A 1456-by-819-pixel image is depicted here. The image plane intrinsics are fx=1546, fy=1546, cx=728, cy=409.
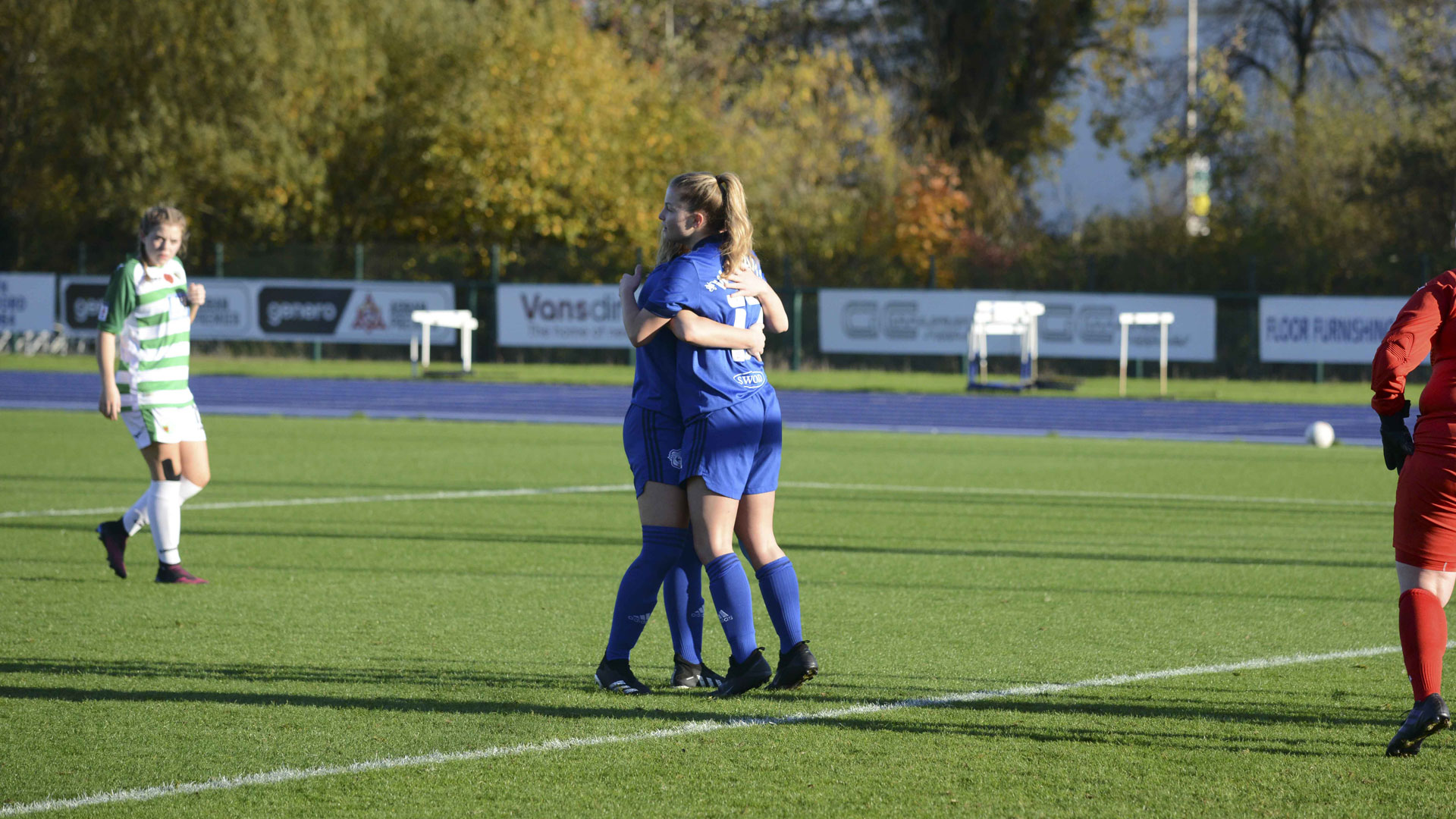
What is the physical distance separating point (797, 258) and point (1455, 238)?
13554 mm

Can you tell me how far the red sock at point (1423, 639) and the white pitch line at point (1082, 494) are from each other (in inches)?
287

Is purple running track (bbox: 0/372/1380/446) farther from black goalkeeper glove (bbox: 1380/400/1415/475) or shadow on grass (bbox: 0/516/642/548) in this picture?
black goalkeeper glove (bbox: 1380/400/1415/475)

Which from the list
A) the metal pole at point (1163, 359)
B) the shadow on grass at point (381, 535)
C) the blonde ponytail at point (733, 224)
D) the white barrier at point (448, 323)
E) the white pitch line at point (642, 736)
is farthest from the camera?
the white barrier at point (448, 323)

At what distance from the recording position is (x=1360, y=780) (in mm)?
4316

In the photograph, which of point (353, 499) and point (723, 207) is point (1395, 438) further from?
point (353, 499)

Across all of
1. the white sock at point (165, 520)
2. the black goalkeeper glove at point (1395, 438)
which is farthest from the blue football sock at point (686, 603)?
the white sock at point (165, 520)

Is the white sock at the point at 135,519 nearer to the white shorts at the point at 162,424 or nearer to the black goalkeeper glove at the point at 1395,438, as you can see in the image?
the white shorts at the point at 162,424

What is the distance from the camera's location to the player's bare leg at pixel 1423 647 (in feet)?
14.8

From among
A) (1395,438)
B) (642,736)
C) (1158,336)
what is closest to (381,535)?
(642,736)

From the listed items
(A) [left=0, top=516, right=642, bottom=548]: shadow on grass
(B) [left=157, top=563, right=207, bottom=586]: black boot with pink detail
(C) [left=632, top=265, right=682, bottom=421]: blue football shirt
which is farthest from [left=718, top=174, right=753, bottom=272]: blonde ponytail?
(A) [left=0, top=516, right=642, bottom=548]: shadow on grass

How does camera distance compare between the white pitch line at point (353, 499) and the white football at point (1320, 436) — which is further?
the white football at point (1320, 436)

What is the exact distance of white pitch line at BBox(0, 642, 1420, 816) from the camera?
4.07m

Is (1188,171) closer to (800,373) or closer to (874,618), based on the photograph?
(800,373)

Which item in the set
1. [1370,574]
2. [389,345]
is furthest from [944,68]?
[1370,574]
